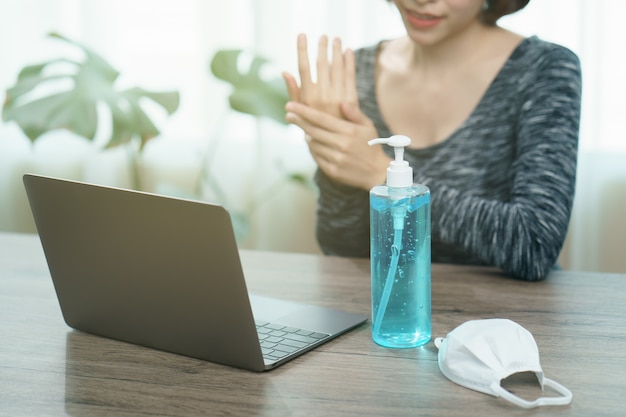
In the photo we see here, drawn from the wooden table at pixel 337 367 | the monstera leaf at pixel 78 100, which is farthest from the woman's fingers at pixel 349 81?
the monstera leaf at pixel 78 100

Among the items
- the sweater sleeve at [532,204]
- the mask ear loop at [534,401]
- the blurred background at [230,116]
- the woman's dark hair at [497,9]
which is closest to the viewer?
the mask ear loop at [534,401]

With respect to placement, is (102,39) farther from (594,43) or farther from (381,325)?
(381,325)

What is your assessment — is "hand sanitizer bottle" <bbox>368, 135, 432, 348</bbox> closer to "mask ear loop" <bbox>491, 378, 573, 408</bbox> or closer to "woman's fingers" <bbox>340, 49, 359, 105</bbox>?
"mask ear loop" <bbox>491, 378, 573, 408</bbox>

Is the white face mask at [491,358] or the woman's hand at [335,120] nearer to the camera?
the white face mask at [491,358]

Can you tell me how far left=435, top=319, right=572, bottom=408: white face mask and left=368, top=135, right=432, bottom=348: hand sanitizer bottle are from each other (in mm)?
75

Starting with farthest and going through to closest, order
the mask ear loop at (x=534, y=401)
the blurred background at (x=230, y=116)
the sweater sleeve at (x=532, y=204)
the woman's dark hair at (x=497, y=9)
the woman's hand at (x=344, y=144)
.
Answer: the blurred background at (x=230, y=116)
the woman's dark hair at (x=497, y=9)
the woman's hand at (x=344, y=144)
the sweater sleeve at (x=532, y=204)
the mask ear loop at (x=534, y=401)

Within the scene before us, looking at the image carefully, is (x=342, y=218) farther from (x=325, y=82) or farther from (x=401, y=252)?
(x=401, y=252)

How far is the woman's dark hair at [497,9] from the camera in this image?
1705 mm

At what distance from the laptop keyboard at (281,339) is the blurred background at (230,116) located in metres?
1.21

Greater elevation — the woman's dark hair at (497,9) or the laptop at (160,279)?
the woman's dark hair at (497,9)

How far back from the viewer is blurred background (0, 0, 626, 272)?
2.17 metres

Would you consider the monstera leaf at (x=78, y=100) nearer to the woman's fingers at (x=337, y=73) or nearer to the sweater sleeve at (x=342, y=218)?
the sweater sleeve at (x=342, y=218)

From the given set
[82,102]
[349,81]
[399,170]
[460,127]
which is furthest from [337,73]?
[82,102]

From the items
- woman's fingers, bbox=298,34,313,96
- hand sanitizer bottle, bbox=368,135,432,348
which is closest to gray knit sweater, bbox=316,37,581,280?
woman's fingers, bbox=298,34,313,96
